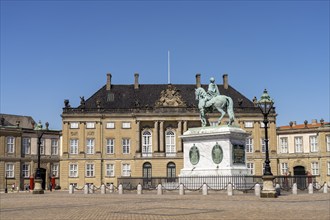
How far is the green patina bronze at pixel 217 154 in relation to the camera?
2838cm

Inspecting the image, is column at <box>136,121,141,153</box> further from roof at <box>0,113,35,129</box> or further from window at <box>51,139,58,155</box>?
roof at <box>0,113,35,129</box>

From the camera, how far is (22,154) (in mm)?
63531

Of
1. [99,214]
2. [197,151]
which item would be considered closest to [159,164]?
[197,151]

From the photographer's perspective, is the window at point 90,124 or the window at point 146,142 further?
the window at point 146,142

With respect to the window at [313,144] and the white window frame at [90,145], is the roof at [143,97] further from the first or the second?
the window at [313,144]

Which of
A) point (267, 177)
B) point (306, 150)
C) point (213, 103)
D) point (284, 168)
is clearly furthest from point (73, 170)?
point (267, 177)

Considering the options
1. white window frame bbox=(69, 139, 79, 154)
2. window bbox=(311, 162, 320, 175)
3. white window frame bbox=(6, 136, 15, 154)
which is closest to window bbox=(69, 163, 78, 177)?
white window frame bbox=(69, 139, 79, 154)

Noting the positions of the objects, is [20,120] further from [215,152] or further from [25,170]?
[215,152]

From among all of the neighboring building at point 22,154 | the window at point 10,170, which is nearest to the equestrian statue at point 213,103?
the neighboring building at point 22,154

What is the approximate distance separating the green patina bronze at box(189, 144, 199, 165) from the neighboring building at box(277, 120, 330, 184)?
3686 centimetres

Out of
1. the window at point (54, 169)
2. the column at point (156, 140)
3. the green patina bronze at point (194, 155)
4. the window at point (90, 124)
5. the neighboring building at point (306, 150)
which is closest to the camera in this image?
the green patina bronze at point (194, 155)

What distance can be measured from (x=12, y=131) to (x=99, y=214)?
1947 inches

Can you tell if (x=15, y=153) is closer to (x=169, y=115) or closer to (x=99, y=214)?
(x=169, y=115)

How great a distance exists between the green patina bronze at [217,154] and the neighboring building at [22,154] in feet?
123
